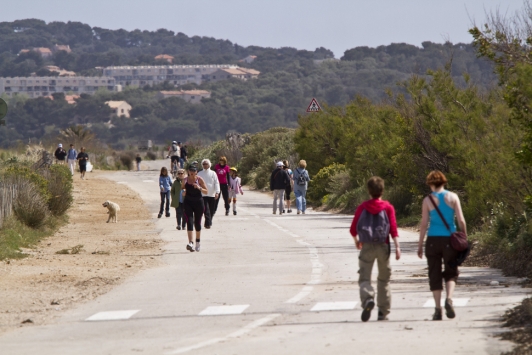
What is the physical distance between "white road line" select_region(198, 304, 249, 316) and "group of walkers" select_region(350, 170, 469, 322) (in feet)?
5.38

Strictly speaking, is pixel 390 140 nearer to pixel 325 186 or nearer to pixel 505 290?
pixel 325 186

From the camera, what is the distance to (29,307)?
12.9 m

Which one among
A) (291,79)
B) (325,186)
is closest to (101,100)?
(291,79)

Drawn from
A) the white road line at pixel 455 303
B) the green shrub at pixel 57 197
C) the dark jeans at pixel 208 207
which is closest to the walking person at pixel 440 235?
the white road line at pixel 455 303

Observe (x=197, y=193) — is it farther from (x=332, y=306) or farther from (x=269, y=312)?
(x=269, y=312)

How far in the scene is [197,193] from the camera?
770 inches

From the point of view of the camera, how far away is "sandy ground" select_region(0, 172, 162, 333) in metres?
13.0

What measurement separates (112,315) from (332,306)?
250 cm

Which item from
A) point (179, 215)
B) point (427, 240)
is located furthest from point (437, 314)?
point (179, 215)

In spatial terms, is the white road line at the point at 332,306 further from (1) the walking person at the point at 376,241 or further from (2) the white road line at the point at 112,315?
(2) the white road line at the point at 112,315

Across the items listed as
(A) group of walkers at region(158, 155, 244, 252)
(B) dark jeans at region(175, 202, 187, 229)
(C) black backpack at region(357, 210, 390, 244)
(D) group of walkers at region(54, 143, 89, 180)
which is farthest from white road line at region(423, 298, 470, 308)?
(D) group of walkers at region(54, 143, 89, 180)

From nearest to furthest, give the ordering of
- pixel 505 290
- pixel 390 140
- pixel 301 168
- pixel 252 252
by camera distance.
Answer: pixel 505 290 → pixel 252 252 → pixel 390 140 → pixel 301 168

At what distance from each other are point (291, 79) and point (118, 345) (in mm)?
176606

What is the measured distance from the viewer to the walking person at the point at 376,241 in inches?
421
